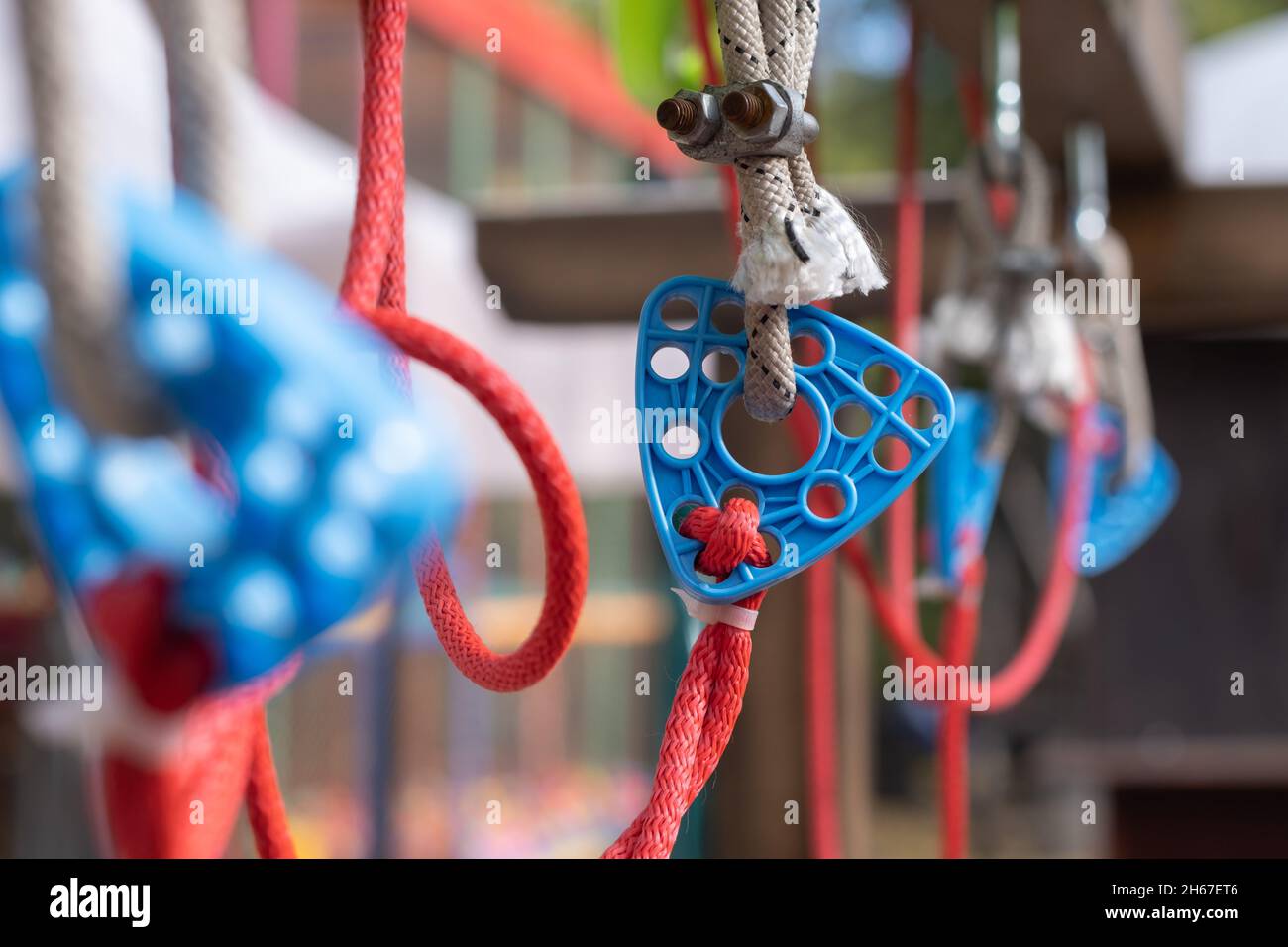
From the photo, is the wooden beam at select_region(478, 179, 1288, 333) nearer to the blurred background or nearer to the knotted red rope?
the blurred background

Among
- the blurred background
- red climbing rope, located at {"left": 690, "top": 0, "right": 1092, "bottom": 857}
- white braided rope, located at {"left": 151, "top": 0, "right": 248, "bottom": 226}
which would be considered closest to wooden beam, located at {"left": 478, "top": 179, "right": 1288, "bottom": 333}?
the blurred background

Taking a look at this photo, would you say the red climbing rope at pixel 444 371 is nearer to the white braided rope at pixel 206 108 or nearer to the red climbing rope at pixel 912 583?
the white braided rope at pixel 206 108

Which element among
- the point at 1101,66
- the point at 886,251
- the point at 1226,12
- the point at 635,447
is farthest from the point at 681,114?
the point at 1226,12

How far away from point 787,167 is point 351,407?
0.15m

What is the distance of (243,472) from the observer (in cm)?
17

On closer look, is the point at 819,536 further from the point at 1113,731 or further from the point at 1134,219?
the point at 1113,731

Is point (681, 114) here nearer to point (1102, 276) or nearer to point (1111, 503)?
point (1102, 276)

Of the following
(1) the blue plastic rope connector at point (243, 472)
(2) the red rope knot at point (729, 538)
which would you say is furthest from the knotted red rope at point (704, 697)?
(1) the blue plastic rope connector at point (243, 472)

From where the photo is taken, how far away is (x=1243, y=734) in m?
1.34

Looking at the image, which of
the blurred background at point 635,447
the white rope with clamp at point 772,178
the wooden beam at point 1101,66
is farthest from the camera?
the blurred background at point 635,447

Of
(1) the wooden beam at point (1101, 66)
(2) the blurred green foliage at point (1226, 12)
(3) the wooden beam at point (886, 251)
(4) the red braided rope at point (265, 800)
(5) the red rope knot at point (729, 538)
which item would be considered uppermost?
(2) the blurred green foliage at point (1226, 12)

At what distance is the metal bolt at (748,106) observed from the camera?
0.27m

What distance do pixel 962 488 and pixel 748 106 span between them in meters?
0.50
